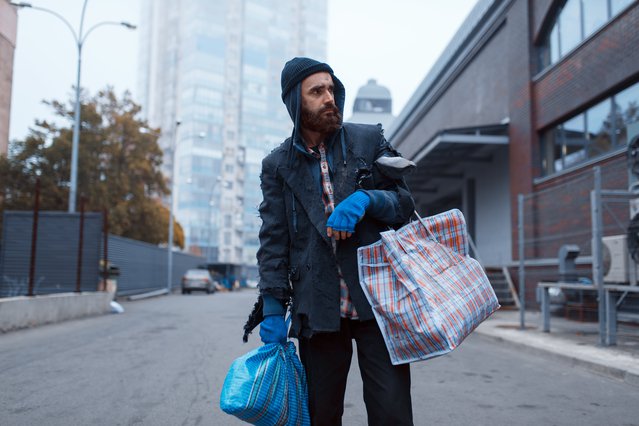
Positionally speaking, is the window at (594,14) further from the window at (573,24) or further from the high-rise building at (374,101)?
the high-rise building at (374,101)

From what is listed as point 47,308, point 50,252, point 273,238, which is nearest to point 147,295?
point 50,252

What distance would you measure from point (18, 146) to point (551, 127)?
22.2m

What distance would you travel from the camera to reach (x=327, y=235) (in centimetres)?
220

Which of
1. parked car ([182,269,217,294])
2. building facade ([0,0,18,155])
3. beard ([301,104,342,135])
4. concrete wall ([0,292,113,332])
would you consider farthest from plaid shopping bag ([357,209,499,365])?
parked car ([182,269,217,294])

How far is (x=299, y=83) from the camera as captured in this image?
2426mm

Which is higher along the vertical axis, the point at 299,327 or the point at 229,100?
the point at 229,100

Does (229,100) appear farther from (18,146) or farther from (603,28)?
(603,28)

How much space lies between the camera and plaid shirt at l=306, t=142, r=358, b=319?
223 cm

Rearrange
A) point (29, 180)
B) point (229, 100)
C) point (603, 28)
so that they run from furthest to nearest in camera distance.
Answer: point (229, 100) < point (29, 180) < point (603, 28)

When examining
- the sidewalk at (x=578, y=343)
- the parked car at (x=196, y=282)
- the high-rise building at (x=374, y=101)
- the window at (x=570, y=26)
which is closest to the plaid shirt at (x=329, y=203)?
the sidewalk at (x=578, y=343)

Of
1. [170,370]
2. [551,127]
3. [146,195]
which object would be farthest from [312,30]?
[170,370]

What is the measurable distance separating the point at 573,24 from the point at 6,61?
2445cm

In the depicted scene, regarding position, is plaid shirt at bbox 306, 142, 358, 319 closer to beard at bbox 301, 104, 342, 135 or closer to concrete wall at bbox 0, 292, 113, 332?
beard at bbox 301, 104, 342, 135

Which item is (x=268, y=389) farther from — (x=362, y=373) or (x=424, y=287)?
(x=424, y=287)
